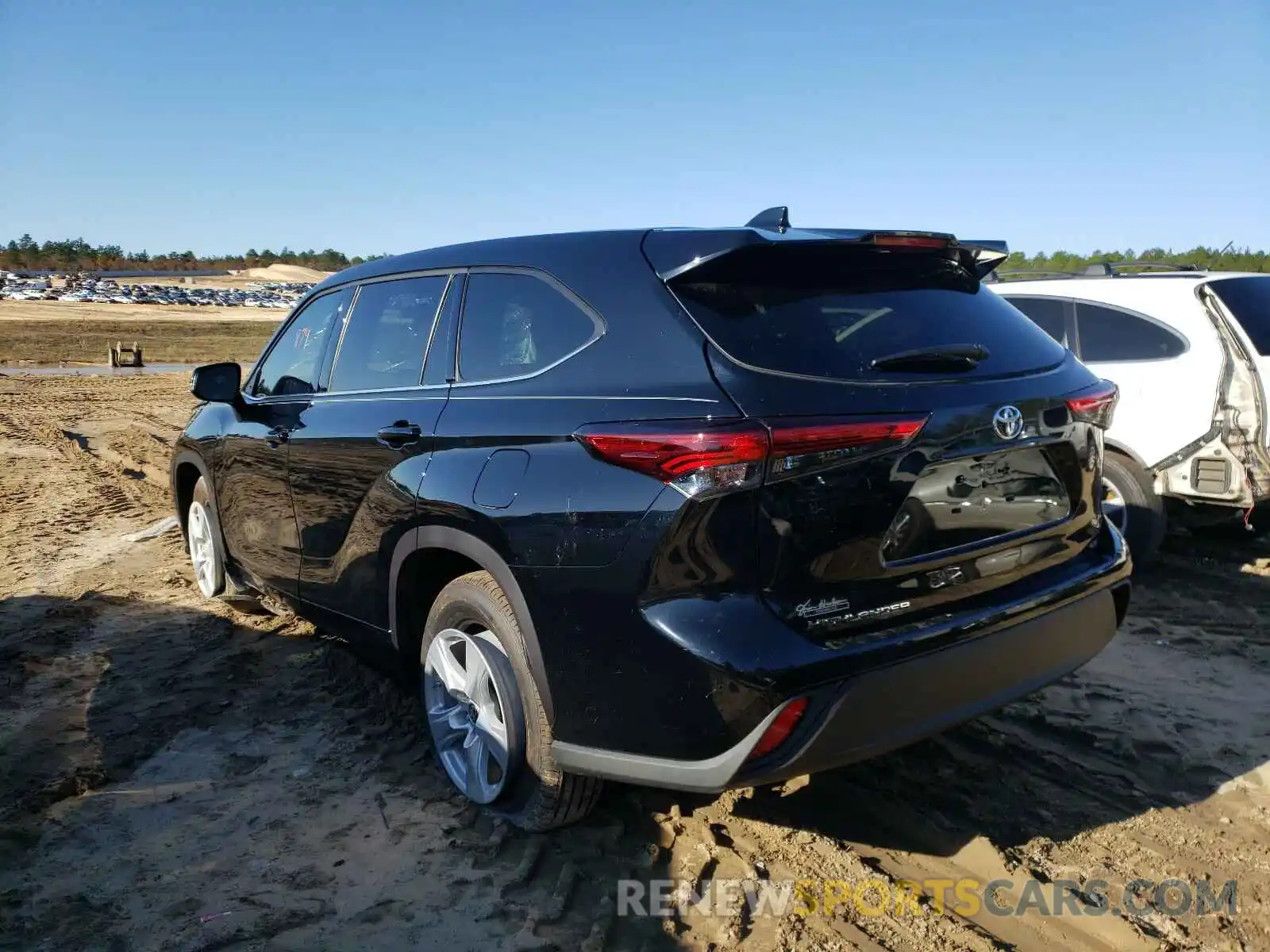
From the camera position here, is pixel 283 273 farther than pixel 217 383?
Yes

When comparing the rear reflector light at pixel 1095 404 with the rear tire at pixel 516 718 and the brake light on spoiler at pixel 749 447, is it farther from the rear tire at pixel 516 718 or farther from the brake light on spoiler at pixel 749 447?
the rear tire at pixel 516 718

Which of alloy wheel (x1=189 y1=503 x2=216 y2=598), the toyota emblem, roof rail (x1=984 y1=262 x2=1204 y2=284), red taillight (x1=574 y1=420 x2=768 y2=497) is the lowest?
alloy wheel (x1=189 y1=503 x2=216 y2=598)

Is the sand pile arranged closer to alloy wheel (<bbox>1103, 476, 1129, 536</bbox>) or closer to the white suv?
the white suv

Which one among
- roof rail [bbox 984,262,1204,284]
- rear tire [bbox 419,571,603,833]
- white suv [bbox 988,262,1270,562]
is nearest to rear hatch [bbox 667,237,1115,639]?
rear tire [bbox 419,571,603,833]

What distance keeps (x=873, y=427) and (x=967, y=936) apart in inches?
55.7

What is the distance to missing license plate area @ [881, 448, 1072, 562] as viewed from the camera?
2.49 m

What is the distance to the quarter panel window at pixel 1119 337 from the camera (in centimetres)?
591

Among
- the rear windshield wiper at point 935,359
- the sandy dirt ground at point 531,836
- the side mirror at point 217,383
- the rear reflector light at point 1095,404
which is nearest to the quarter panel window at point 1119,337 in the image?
the sandy dirt ground at point 531,836

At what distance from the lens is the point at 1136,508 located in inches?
231

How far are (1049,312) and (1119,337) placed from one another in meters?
0.61

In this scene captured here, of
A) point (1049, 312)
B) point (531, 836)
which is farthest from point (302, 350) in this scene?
point (1049, 312)

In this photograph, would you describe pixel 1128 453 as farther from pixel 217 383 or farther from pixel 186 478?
pixel 186 478

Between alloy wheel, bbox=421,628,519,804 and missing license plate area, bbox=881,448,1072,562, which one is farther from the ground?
missing license plate area, bbox=881,448,1072,562

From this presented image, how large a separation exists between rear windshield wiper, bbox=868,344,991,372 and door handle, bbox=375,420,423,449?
158 cm
